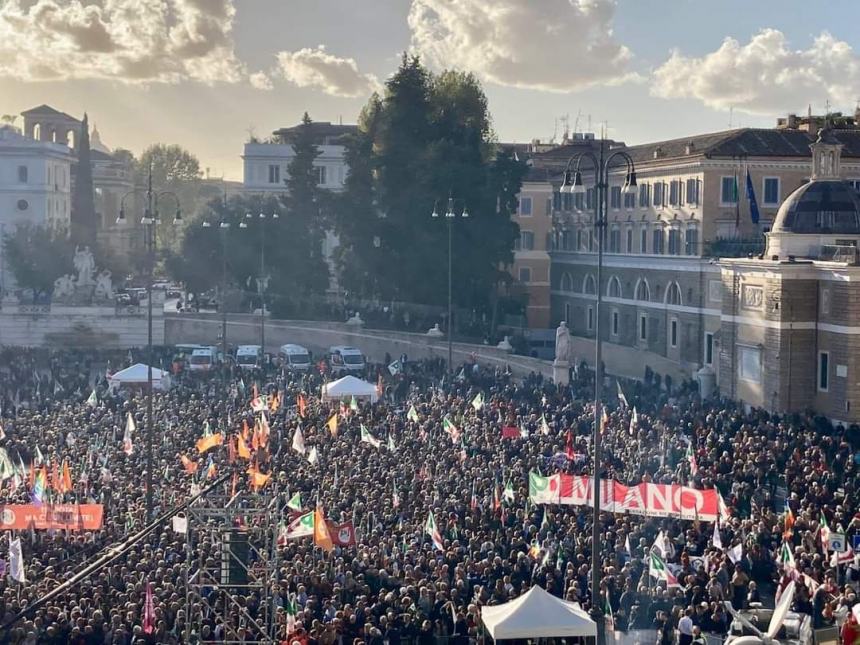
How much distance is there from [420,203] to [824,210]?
829 inches

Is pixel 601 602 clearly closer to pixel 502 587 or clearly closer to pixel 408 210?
pixel 502 587

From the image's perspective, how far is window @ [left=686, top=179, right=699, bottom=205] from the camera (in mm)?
55500

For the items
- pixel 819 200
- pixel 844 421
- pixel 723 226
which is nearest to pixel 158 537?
pixel 844 421

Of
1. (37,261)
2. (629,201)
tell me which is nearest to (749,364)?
(629,201)

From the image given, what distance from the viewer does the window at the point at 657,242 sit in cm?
5872

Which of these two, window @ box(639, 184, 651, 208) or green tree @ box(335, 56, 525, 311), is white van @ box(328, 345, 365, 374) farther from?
window @ box(639, 184, 651, 208)

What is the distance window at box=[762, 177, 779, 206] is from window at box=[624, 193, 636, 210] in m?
7.98

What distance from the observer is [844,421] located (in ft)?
127

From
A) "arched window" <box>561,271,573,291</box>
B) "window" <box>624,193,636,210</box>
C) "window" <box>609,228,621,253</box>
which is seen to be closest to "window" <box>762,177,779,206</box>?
"window" <box>624,193,636,210</box>

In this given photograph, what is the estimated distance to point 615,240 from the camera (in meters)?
64.4

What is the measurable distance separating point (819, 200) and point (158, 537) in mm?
24091

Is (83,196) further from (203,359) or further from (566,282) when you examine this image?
(203,359)

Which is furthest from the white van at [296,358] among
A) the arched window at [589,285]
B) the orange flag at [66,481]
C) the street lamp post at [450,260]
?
the orange flag at [66,481]

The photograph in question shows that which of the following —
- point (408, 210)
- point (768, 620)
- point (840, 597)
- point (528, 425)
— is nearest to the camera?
point (768, 620)
